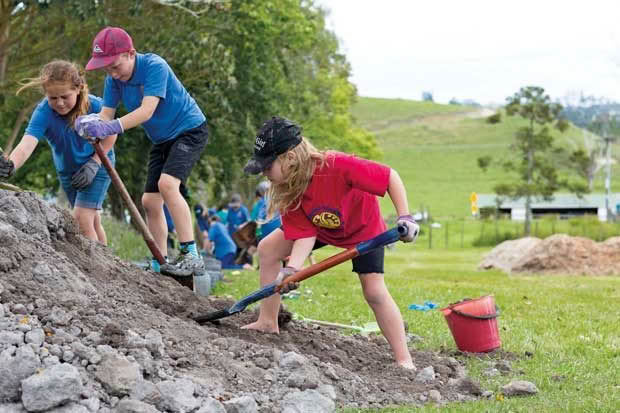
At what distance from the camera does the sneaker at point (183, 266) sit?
718 centimetres

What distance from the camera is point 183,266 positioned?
7.19 metres

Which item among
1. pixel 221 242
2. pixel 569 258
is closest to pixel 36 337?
pixel 221 242

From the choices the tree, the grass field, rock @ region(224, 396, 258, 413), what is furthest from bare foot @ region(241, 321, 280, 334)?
the tree

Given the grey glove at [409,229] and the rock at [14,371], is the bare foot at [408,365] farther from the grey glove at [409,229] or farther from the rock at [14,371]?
the rock at [14,371]

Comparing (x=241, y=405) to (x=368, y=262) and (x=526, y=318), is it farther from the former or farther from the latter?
(x=526, y=318)

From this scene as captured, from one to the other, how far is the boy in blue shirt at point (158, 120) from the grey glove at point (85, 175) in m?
0.41

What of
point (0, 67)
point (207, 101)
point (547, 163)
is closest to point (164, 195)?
point (0, 67)

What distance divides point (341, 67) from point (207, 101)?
2912 centimetres

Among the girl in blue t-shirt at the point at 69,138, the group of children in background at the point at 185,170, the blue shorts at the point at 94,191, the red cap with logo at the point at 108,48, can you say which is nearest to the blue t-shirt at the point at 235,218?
the group of children in background at the point at 185,170

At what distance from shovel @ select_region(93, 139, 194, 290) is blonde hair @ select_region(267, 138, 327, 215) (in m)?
1.24

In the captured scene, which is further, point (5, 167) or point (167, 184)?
point (167, 184)

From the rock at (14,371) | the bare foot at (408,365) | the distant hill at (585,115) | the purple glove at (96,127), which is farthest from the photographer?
the distant hill at (585,115)

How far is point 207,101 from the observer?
24.3 meters

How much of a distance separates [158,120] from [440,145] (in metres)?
120
